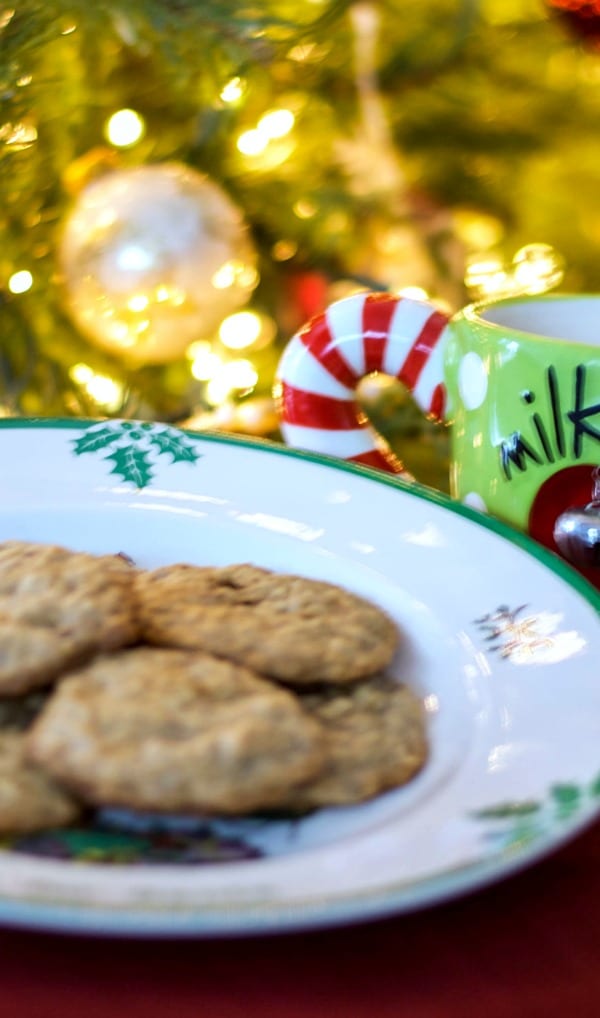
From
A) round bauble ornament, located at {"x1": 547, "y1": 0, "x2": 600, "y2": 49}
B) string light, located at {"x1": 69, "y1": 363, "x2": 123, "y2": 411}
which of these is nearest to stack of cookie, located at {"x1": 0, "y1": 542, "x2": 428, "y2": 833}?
string light, located at {"x1": 69, "y1": 363, "x2": 123, "y2": 411}

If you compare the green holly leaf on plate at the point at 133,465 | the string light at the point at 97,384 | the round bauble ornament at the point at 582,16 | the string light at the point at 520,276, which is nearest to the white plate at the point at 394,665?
the green holly leaf on plate at the point at 133,465

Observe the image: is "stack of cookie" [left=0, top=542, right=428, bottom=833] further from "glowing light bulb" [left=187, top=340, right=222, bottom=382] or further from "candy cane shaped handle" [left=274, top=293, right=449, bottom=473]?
"glowing light bulb" [left=187, top=340, right=222, bottom=382]

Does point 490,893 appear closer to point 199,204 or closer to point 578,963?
point 578,963

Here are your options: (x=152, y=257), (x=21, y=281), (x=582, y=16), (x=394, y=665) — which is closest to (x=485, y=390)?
(x=394, y=665)

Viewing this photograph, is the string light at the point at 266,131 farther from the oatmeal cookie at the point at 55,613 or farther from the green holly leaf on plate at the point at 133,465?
the oatmeal cookie at the point at 55,613

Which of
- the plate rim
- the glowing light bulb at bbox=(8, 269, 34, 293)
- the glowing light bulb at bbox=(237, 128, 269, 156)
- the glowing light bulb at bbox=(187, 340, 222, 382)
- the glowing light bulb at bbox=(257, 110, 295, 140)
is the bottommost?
the glowing light bulb at bbox=(187, 340, 222, 382)

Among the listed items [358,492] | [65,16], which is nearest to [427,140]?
[65,16]

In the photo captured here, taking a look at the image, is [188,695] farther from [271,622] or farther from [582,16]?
[582,16]
